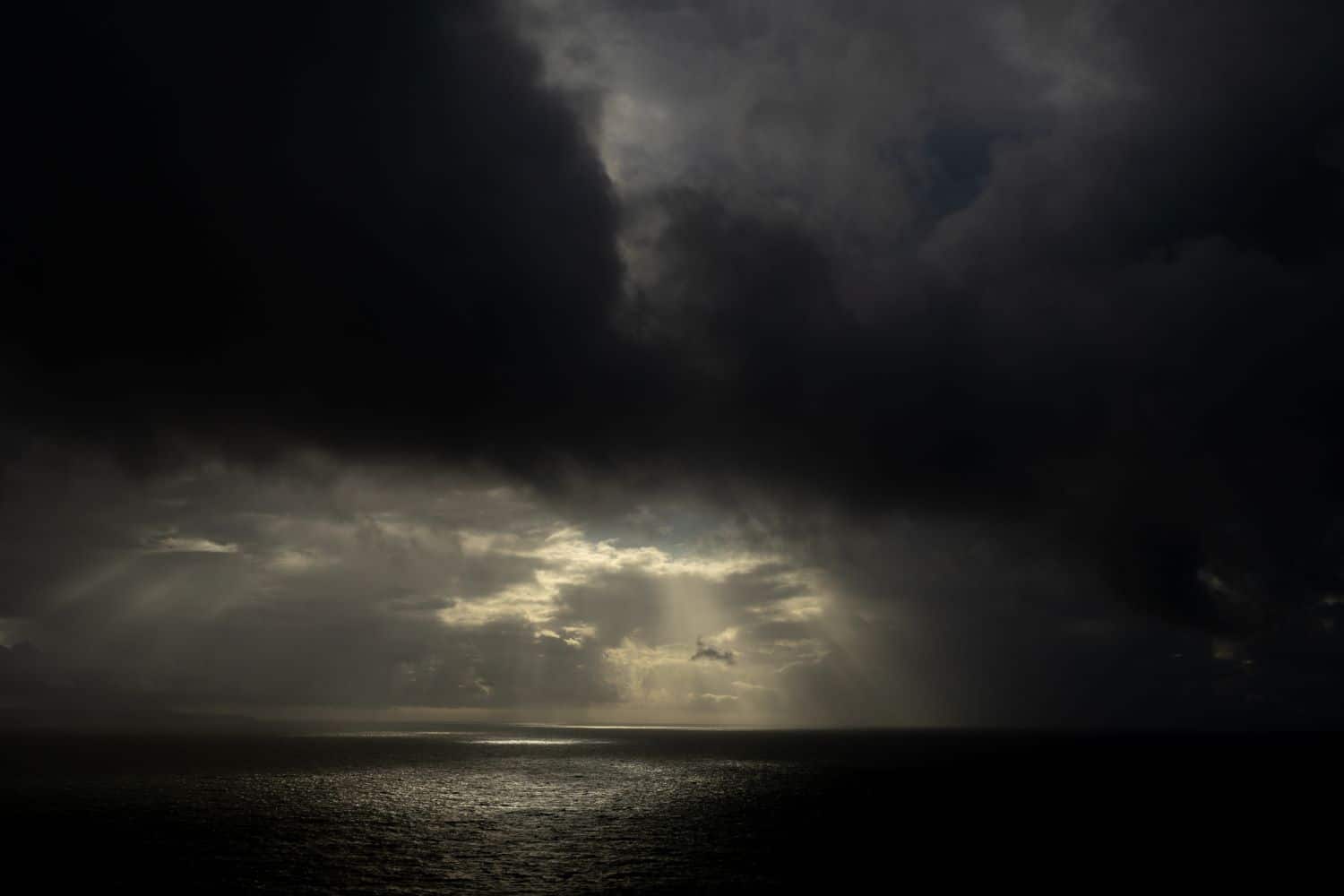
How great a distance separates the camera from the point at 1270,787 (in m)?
130

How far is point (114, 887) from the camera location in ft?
171

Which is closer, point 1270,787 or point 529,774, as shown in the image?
point 1270,787

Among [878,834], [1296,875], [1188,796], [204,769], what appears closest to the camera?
[1296,875]

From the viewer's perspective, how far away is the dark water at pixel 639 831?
57.3 metres

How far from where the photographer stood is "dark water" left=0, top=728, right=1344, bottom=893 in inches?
2256

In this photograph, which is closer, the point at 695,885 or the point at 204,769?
the point at 695,885

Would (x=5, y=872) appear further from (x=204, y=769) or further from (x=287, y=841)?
(x=204, y=769)

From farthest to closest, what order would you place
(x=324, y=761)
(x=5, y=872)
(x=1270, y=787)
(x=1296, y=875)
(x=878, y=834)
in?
(x=324, y=761) → (x=1270, y=787) → (x=878, y=834) → (x=1296, y=875) → (x=5, y=872)

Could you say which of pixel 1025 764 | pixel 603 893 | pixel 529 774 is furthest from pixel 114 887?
pixel 1025 764

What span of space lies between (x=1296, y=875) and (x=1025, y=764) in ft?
462

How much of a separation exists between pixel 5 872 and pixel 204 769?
4331 inches

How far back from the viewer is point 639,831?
78.6 meters

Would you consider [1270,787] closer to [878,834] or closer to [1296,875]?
[1296,875]

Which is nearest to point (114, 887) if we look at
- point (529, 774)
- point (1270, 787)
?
point (529, 774)
